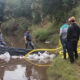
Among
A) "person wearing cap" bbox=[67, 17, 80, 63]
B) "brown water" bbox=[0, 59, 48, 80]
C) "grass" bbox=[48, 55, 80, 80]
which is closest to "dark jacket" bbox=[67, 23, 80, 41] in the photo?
"person wearing cap" bbox=[67, 17, 80, 63]

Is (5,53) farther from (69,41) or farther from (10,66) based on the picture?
(69,41)

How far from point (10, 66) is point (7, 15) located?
37.3 metres

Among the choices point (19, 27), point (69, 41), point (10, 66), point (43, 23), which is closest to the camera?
point (69, 41)

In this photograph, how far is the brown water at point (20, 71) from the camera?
29.9ft

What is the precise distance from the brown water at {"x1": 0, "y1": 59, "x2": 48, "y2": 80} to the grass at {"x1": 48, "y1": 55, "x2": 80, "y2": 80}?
0.86m

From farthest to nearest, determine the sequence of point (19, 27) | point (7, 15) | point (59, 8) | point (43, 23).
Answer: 1. point (7, 15)
2. point (19, 27)
3. point (43, 23)
4. point (59, 8)

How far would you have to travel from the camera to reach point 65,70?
24.3ft

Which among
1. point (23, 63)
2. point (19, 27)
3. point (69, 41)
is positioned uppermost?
point (69, 41)

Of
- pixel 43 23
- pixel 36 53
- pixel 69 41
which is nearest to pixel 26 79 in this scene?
pixel 69 41

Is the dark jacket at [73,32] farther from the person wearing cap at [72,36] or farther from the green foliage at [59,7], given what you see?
the green foliage at [59,7]

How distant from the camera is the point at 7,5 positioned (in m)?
47.7

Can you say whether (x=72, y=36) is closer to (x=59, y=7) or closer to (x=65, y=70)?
(x=65, y=70)

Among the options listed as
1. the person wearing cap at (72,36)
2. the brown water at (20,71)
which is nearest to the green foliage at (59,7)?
the brown water at (20,71)

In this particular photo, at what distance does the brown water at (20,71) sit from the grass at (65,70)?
0.86 metres
